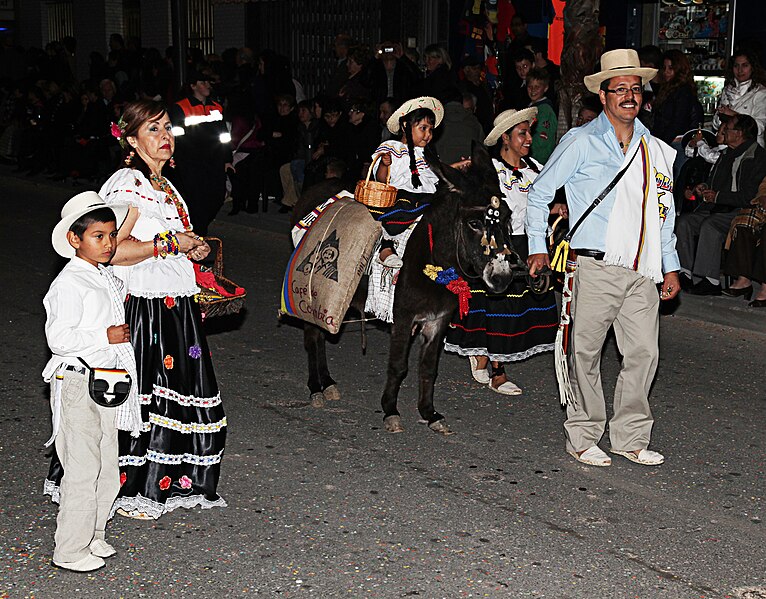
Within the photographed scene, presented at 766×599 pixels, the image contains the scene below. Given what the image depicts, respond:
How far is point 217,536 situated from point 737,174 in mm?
7562

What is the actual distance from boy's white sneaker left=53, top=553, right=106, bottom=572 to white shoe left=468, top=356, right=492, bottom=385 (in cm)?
377

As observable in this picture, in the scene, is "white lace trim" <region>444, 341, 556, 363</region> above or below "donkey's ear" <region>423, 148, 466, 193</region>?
below

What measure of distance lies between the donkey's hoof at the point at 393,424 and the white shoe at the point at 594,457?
1153 millimetres

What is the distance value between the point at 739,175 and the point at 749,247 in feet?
2.71

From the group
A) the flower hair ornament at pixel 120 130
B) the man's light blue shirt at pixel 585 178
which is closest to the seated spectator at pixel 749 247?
the man's light blue shirt at pixel 585 178

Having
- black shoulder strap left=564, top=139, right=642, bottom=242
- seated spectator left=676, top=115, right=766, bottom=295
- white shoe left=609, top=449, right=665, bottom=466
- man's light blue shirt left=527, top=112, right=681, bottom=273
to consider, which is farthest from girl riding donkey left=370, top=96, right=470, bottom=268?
seated spectator left=676, top=115, right=766, bottom=295

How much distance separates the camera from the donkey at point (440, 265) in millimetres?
6488

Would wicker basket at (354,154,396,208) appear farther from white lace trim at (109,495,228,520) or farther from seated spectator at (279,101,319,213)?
seated spectator at (279,101,319,213)

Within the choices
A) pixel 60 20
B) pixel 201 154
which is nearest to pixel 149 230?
pixel 201 154

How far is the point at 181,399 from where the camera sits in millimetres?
5551

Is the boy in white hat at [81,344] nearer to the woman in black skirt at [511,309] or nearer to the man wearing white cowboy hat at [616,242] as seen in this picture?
the man wearing white cowboy hat at [616,242]

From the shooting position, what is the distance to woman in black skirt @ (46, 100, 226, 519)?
212 inches

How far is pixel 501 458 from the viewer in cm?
663

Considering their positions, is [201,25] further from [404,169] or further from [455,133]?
[404,169]
